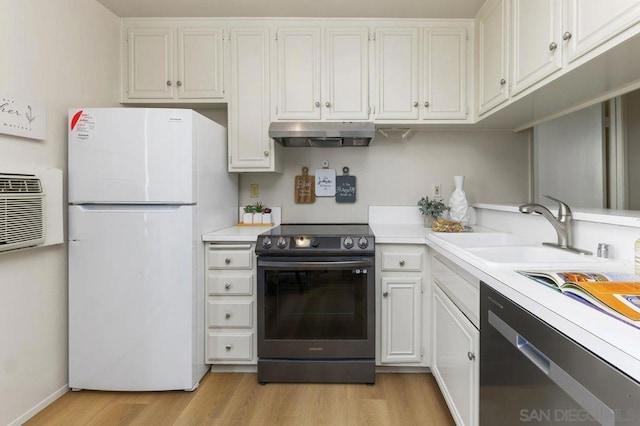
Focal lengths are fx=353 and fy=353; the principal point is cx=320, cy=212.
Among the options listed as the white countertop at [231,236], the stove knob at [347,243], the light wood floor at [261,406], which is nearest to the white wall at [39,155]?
the light wood floor at [261,406]

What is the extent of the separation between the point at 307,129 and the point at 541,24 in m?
1.31

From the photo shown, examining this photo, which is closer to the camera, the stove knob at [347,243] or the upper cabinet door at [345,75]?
the stove knob at [347,243]

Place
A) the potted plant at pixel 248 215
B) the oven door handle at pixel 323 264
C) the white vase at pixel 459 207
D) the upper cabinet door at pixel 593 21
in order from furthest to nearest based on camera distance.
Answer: the potted plant at pixel 248 215, the white vase at pixel 459 207, the oven door handle at pixel 323 264, the upper cabinet door at pixel 593 21

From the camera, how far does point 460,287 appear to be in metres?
1.57

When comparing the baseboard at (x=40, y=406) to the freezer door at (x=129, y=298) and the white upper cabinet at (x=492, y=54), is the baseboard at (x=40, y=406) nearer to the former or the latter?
the freezer door at (x=129, y=298)

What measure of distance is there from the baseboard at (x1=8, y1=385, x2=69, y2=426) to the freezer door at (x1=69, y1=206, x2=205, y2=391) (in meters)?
0.07

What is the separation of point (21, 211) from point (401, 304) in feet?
6.80

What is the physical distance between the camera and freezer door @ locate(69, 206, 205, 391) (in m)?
1.99

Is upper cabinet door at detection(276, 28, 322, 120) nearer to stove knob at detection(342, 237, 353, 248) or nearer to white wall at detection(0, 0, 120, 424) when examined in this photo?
stove knob at detection(342, 237, 353, 248)

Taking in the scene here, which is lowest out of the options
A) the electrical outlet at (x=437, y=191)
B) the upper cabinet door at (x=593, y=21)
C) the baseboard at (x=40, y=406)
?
the baseboard at (x=40, y=406)

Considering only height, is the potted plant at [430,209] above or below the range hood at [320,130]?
below

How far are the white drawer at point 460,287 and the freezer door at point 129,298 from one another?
1426 mm

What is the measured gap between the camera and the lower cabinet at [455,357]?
1.41 metres

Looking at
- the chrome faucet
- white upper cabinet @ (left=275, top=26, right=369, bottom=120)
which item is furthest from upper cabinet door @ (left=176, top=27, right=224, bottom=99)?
the chrome faucet
